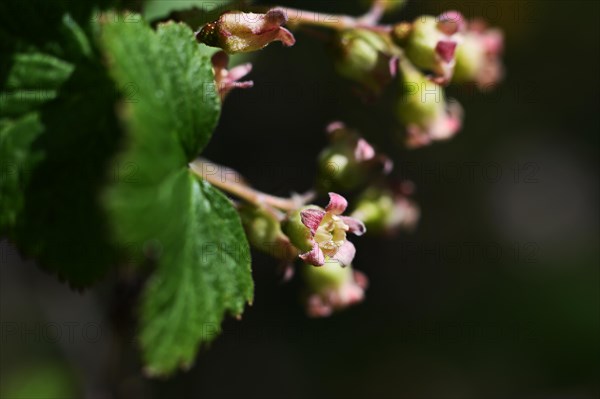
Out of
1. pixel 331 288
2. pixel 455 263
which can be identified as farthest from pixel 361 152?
pixel 455 263

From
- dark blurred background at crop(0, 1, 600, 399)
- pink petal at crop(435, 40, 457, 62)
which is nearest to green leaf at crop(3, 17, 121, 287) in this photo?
pink petal at crop(435, 40, 457, 62)

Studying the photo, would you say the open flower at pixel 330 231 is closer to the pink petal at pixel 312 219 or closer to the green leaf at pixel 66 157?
the pink petal at pixel 312 219

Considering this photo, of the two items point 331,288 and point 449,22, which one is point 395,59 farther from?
point 331,288

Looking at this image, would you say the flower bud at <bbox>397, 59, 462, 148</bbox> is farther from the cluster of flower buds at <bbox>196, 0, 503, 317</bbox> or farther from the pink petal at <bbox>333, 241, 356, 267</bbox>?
the pink petal at <bbox>333, 241, 356, 267</bbox>

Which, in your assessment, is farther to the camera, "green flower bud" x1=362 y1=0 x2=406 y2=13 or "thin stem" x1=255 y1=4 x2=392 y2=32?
"green flower bud" x1=362 y1=0 x2=406 y2=13

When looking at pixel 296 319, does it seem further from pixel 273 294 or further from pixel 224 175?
pixel 224 175

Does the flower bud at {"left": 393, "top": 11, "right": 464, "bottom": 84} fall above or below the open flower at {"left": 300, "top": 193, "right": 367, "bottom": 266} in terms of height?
above
